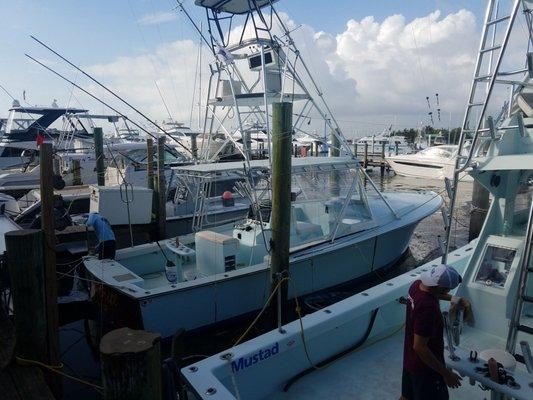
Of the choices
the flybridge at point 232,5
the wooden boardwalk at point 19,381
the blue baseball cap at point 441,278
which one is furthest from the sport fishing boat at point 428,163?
the wooden boardwalk at point 19,381

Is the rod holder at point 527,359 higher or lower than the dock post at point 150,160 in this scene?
lower

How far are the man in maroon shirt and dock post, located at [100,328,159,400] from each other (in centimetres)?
170

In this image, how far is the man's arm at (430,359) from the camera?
2.62 meters

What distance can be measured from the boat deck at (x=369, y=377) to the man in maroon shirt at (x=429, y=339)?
2.74ft

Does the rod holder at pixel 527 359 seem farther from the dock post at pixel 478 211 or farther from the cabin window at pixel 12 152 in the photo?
the cabin window at pixel 12 152

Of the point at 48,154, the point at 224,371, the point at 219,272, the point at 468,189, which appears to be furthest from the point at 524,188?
the point at 468,189

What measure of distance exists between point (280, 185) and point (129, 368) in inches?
135

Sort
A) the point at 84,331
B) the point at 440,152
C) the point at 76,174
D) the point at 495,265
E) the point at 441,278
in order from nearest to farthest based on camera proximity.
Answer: the point at 441,278, the point at 495,265, the point at 84,331, the point at 76,174, the point at 440,152

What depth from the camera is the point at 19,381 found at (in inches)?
151

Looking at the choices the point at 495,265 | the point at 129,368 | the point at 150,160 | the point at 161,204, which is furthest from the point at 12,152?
the point at 495,265

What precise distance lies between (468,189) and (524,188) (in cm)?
2011

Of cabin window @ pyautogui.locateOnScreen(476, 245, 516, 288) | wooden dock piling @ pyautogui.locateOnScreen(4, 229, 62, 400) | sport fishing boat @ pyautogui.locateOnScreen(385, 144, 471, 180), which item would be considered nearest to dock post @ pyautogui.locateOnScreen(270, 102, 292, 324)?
cabin window @ pyautogui.locateOnScreen(476, 245, 516, 288)

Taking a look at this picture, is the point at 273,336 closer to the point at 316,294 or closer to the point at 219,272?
the point at 219,272

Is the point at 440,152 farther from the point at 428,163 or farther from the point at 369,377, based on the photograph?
the point at 369,377
